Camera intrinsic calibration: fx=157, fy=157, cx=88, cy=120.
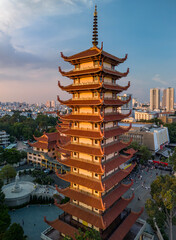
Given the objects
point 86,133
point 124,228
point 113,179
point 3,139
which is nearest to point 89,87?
point 86,133

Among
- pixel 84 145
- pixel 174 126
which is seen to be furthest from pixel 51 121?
pixel 84 145

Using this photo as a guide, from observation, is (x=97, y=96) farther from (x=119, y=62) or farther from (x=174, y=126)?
(x=174, y=126)

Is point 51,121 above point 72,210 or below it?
above

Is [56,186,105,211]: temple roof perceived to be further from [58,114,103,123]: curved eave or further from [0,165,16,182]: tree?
[0,165,16,182]: tree

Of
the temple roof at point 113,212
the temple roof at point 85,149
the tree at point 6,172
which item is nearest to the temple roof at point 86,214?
the temple roof at point 113,212

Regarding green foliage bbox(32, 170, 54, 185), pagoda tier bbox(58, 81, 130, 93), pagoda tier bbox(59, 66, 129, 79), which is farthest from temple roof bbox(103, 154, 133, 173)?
green foliage bbox(32, 170, 54, 185)

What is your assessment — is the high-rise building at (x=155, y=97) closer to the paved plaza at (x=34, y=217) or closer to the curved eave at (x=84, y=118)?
the paved plaza at (x=34, y=217)
